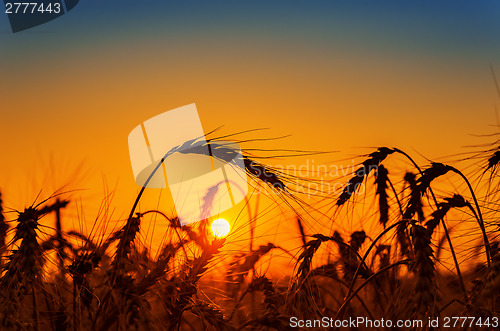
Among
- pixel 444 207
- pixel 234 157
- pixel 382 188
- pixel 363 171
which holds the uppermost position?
pixel 234 157

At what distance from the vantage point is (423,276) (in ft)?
5.14

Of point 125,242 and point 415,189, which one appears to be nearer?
point 125,242

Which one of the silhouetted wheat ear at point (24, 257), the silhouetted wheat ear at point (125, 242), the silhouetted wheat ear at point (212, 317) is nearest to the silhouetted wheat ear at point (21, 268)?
the silhouetted wheat ear at point (24, 257)

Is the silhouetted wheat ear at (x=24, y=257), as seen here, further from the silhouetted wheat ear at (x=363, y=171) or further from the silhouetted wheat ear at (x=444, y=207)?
the silhouetted wheat ear at (x=444, y=207)

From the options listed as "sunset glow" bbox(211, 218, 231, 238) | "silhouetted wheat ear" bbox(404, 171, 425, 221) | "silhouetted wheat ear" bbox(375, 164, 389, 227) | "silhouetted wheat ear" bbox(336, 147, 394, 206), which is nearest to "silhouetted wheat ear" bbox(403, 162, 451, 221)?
"silhouetted wheat ear" bbox(404, 171, 425, 221)

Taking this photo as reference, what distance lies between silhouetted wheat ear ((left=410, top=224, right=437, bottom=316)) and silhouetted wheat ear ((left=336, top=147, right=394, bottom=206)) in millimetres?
785

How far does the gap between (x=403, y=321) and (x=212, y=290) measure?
1052 millimetres

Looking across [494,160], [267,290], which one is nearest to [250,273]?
[267,290]

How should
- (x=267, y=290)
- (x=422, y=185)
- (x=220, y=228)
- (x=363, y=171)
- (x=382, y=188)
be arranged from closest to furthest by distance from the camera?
(x=422, y=185)
(x=220, y=228)
(x=267, y=290)
(x=363, y=171)
(x=382, y=188)

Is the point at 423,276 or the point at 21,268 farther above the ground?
the point at 21,268

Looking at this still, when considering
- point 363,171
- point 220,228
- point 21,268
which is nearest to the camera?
point 21,268

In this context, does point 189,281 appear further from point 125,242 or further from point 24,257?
point 24,257

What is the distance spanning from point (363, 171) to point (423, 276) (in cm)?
106

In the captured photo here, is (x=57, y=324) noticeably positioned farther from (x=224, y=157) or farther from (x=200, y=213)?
(x=224, y=157)
